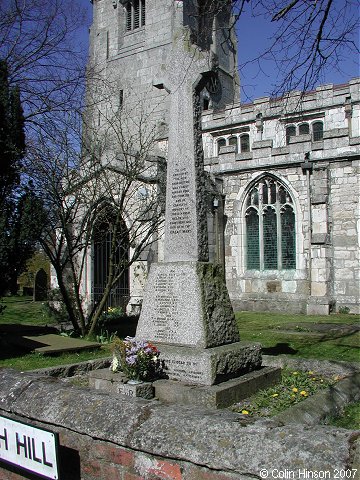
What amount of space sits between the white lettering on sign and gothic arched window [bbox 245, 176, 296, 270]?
1592 centimetres

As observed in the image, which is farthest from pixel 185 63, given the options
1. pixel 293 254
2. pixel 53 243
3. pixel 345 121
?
pixel 345 121

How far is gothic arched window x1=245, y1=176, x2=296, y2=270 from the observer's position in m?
18.7

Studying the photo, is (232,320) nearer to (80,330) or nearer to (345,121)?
(80,330)

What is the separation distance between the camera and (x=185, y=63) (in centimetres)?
639

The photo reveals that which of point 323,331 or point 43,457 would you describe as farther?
point 323,331

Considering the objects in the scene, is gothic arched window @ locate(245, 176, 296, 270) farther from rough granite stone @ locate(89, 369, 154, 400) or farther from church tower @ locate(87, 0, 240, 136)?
rough granite stone @ locate(89, 369, 154, 400)

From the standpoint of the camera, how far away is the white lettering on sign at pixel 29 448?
3.18 m

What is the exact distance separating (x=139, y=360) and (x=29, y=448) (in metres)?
2.16

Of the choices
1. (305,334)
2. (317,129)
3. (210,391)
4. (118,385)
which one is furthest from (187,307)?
(317,129)

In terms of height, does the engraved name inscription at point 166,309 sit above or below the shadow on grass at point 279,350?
above

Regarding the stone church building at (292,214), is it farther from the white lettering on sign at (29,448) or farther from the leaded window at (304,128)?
the white lettering on sign at (29,448)

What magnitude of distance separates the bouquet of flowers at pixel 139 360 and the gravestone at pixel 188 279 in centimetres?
19

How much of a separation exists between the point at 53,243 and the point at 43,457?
9595mm

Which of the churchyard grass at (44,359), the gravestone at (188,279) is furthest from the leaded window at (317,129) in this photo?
the gravestone at (188,279)
